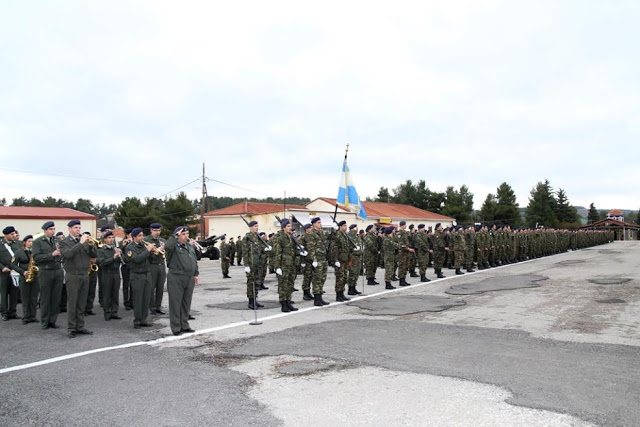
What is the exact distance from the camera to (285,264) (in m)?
11.1

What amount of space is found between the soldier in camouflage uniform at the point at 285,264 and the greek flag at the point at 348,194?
8.79 meters

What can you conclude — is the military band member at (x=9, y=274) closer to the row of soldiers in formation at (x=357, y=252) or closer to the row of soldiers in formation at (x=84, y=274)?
the row of soldiers in formation at (x=84, y=274)

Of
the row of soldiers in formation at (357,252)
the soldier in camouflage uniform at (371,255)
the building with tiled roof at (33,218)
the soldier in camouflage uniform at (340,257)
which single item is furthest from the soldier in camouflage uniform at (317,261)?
the building with tiled roof at (33,218)

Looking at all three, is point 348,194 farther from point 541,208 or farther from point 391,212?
point 541,208

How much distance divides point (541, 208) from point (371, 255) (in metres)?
85.5

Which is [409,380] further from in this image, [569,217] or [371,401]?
[569,217]

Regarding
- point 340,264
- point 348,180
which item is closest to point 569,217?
point 348,180

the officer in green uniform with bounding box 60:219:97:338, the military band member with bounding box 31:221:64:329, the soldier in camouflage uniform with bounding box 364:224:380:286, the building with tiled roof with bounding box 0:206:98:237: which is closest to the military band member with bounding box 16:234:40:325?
the military band member with bounding box 31:221:64:329

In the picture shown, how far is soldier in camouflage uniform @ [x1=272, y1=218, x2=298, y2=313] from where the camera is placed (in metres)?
10.8

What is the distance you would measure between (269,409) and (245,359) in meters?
2.00

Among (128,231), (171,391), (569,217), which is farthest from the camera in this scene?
(569,217)

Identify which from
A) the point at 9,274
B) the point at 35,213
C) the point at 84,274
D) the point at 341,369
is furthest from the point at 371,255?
the point at 35,213

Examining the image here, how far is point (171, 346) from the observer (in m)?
7.43

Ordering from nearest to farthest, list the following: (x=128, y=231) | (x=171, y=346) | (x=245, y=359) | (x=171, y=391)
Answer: (x=171, y=391), (x=245, y=359), (x=171, y=346), (x=128, y=231)
